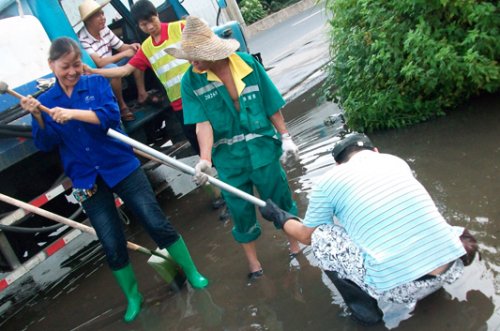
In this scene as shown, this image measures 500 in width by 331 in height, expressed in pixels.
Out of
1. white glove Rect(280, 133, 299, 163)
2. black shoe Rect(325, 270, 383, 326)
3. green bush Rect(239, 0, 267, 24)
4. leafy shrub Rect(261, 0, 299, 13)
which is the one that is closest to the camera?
black shoe Rect(325, 270, 383, 326)

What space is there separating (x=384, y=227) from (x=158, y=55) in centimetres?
283

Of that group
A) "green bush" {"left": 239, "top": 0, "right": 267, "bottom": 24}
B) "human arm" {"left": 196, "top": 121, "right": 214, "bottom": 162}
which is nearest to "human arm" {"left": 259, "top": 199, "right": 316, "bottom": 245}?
"human arm" {"left": 196, "top": 121, "right": 214, "bottom": 162}

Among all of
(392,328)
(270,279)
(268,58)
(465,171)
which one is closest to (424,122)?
(465,171)

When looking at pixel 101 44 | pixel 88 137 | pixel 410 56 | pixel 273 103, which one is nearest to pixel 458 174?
pixel 410 56

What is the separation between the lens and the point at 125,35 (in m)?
5.84

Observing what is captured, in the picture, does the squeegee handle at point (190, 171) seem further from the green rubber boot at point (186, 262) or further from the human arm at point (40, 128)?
the green rubber boot at point (186, 262)

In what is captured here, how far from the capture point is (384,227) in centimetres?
231

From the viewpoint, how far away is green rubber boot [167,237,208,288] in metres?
3.49

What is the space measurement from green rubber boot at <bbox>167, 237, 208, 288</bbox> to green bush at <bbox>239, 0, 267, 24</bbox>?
57.7 feet

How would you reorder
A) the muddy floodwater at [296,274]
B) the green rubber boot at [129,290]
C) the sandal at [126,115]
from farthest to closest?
the sandal at [126,115]
the green rubber boot at [129,290]
the muddy floodwater at [296,274]

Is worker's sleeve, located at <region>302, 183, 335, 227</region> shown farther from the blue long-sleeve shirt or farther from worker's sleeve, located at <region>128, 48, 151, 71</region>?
worker's sleeve, located at <region>128, 48, 151, 71</region>

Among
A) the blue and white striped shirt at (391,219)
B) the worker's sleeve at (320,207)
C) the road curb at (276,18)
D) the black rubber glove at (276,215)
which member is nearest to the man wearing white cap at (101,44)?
the black rubber glove at (276,215)

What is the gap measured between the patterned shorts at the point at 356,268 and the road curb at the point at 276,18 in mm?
16033

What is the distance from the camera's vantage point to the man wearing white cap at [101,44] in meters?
4.54
